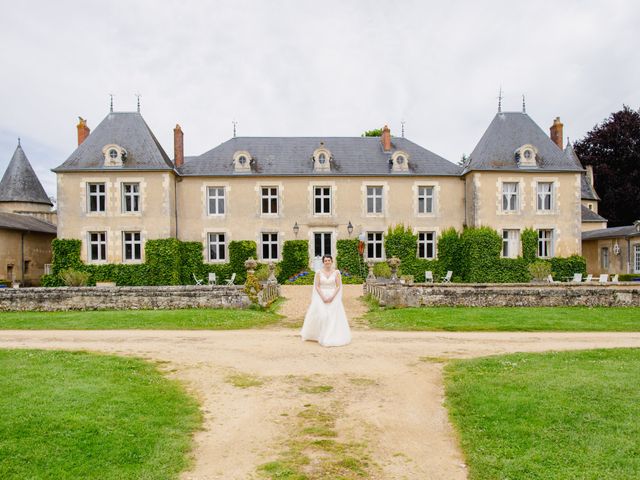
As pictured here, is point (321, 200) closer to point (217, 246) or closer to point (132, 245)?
point (217, 246)

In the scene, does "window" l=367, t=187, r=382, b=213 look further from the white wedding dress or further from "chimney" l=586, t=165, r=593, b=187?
"chimney" l=586, t=165, r=593, b=187

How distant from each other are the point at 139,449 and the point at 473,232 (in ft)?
71.1

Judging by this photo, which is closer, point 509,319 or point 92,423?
point 92,423

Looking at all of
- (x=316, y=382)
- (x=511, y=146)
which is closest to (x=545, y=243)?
(x=511, y=146)

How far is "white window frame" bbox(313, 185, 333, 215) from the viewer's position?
25047 millimetres

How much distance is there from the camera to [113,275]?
75.4 feet

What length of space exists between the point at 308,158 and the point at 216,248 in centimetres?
687

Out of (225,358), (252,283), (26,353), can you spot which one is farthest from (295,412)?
(252,283)

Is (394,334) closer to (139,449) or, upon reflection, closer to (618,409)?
(618,409)

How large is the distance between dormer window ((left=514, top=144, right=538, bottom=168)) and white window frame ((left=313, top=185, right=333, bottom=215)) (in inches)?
388

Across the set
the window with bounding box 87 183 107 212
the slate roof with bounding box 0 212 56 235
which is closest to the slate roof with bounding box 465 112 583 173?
the window with bounding box 87 183 107 212

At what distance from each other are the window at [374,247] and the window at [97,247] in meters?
13.3

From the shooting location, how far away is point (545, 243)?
24703mm

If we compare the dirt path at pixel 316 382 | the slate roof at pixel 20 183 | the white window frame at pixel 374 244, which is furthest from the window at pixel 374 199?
the slate roof at pixel 20 183
